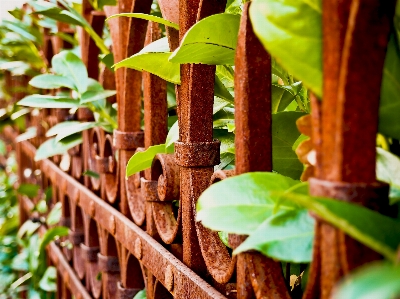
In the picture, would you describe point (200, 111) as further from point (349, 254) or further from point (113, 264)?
point (113, 264)

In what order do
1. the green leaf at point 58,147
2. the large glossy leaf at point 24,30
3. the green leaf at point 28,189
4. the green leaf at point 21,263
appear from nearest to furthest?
the green leaf at point 58,147 < the large glossy leaf at point 24,30 < the green leaf at point 28,189 < the green leaf at point 21,263

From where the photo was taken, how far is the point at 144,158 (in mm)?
657

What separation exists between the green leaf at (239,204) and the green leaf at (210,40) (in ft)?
0.44

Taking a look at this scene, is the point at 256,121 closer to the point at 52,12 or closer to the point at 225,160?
the point at 225,160

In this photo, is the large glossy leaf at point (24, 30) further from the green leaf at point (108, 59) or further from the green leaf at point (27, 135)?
the green leaf at point (108, 59)

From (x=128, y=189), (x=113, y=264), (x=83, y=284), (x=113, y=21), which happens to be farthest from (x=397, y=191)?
(x=83, y=284)

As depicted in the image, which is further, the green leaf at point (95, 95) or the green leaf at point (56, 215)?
the green leaf at point (56, 215)

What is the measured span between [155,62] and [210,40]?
111 mm

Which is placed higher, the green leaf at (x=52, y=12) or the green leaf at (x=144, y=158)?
the green leaf at (x=52, y=12)

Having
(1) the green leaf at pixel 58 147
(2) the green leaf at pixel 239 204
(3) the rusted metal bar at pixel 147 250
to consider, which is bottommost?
(3) the rusted metal bar at pixel 147 250

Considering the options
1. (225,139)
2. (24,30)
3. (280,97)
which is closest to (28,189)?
(24,30)

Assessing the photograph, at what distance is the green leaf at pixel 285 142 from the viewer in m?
0.46

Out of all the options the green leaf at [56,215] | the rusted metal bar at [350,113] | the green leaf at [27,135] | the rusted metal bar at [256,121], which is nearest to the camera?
the rusted metal bar at [350,113]

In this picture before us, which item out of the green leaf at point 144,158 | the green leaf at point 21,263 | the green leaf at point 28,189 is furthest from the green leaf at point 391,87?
the green leaf at point 21,263
